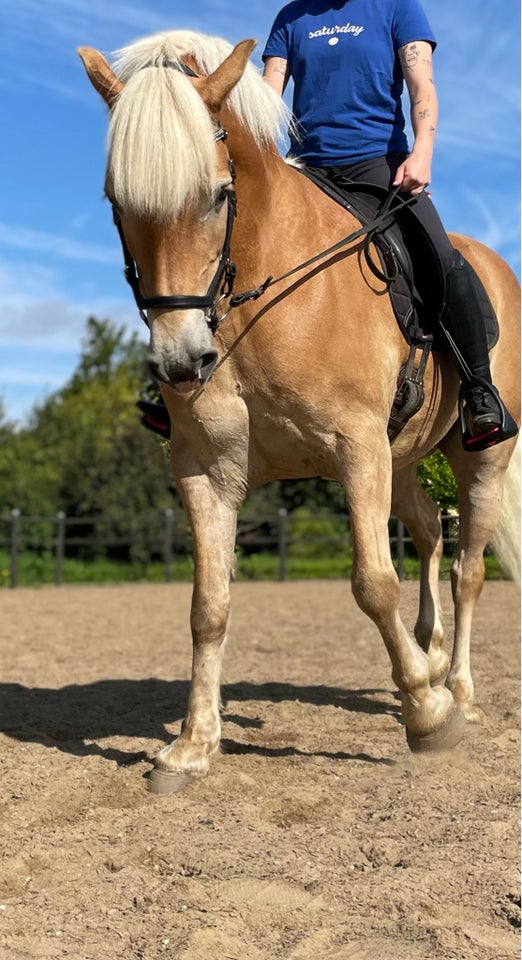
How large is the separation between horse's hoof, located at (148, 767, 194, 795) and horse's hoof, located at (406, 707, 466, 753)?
3.36ft

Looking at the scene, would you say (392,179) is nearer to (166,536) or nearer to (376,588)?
(376,588)

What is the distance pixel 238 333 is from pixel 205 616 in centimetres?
126

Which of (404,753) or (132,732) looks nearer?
(404,753)

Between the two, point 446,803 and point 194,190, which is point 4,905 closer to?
point 446,803

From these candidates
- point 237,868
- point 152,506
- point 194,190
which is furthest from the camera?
point 152,506

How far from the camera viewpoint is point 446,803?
3.93 meters

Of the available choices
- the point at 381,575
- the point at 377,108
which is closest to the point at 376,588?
the point at 381,575

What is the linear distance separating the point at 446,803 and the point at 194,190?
2.52 m

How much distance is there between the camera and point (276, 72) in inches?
178

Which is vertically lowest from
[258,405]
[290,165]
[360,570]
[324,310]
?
[360,570]

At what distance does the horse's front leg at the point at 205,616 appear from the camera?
419 centimetres

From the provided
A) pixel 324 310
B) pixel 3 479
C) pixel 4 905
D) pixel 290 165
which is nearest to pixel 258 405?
pixel 324 310

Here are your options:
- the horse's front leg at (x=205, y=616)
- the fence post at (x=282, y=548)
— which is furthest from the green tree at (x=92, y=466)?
the horse's front leg at (x=205, y=616)

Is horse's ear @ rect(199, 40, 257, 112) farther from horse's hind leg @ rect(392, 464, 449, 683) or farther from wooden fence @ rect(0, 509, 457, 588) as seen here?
wooden fence @ rect(0, 509, 457, 588)
